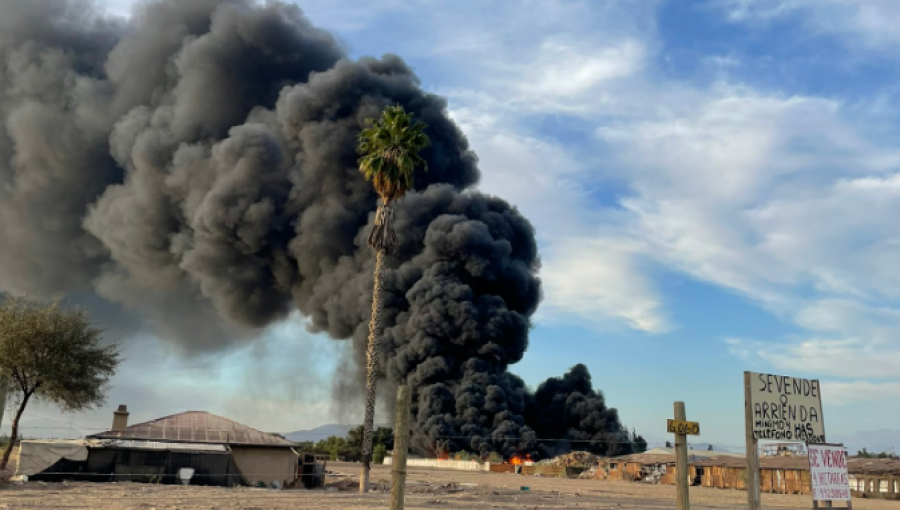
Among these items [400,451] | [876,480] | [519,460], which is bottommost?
[519,460]

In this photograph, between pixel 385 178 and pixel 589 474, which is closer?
pixel 385 178

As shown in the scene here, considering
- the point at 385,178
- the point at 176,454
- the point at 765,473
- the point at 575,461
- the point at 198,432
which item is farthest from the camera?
the point at 575,461

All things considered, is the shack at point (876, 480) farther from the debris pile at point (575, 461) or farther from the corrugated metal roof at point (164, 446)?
the corrugated metal roof at point (164, 446)

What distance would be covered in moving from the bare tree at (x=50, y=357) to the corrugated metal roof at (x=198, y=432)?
8.98 feet

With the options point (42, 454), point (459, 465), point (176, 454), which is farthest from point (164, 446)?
point (459, 465)

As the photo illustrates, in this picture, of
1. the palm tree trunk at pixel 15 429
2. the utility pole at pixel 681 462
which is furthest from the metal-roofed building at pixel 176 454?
the utility pole at pixel 681 462

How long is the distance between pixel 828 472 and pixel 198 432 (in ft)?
84.1

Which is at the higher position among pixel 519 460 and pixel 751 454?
pixel 751 454

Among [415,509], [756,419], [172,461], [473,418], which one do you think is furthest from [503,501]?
[473,418]

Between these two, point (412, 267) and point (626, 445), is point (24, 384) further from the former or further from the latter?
point (626, 445)

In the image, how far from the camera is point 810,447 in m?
10.0

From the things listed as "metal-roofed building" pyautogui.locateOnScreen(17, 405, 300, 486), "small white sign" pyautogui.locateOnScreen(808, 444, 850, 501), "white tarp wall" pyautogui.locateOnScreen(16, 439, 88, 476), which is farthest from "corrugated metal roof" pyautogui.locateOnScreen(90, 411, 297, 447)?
→ "small white sign" pyautogui.locateOnScreen(808, 444, 850, 501)

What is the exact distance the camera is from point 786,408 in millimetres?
9906

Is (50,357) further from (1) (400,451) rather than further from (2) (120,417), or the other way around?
(1) (400,451)
